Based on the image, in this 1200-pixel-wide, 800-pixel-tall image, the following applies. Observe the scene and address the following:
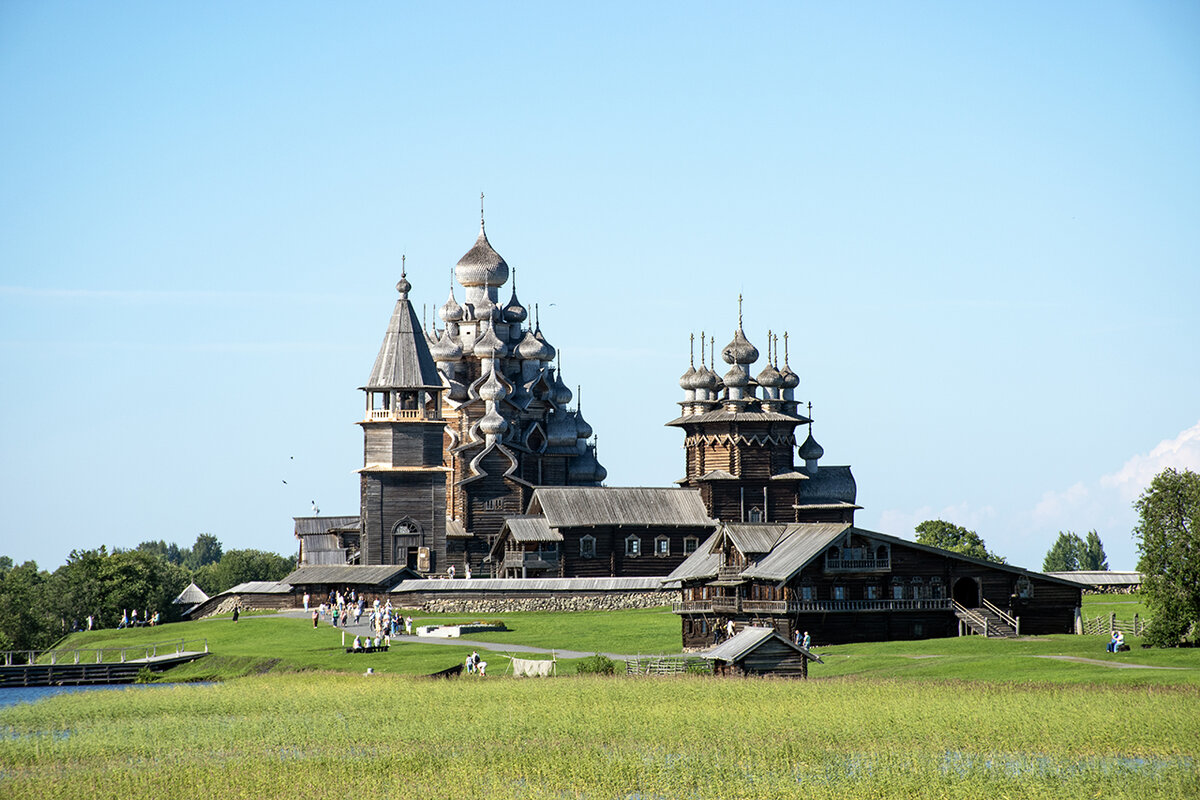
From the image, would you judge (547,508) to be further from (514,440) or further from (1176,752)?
(1176,752)

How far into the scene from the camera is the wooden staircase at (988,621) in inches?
2346

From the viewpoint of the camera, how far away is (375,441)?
82.9 meters

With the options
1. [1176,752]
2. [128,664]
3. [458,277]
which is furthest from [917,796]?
[458,277]

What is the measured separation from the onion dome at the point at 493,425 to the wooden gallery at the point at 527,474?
0.31 ft

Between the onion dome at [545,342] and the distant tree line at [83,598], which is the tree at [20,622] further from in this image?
the onion dome at [545,342]

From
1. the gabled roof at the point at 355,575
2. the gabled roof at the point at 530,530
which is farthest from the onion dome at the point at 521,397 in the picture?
the gabled roof at the point at 355,575

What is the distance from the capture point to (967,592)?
208 ft

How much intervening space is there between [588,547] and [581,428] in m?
14.7

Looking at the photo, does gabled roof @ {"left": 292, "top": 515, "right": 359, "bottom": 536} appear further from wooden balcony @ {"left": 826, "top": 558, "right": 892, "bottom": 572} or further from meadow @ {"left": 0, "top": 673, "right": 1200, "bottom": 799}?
meadow @ {"left": 0, "top": 673, "right": 1200, "bottom": 799}

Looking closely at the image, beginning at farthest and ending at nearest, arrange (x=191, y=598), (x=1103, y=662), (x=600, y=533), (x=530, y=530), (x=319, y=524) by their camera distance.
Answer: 1. (x=319, y=524)
2. (x=191, y=598)
3. (x=600, y=533)
4. (x=530, y=530)
5. (x=1103, y=662)

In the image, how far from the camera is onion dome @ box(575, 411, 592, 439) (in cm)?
9800

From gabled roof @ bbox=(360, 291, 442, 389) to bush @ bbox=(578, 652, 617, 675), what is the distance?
3326cm

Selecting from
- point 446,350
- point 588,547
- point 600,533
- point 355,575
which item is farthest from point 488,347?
point 355,575

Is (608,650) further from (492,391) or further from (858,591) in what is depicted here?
(492,391)
